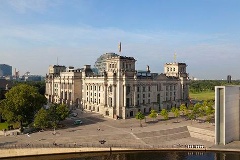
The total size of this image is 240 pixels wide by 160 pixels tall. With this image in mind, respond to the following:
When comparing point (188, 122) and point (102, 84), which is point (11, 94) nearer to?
point (102, 84)

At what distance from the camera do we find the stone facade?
4188 inches

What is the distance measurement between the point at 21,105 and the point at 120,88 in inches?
1542

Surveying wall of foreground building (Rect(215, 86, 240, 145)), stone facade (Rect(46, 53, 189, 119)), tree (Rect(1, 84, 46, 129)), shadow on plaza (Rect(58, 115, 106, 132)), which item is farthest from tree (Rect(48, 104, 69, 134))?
wall of foreground building (Rect(215, 86, 240, 145))

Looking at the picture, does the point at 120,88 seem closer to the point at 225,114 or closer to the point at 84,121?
the point at 84,121

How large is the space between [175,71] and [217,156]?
79624 mm

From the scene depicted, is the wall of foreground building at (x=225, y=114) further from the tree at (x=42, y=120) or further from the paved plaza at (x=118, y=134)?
the tree at (x=42, y=120)

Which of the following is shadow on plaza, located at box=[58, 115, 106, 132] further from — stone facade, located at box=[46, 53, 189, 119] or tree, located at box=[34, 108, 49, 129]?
tree, located at box=[34, 108, 49, 129]

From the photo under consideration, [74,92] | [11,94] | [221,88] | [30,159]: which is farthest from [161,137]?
[74,92]

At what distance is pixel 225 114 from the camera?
68.6 m

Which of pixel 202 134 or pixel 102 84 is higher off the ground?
pixel 102 84

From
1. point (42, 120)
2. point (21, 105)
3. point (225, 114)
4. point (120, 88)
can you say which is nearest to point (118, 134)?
point (42, 120)

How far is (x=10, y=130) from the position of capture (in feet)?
277

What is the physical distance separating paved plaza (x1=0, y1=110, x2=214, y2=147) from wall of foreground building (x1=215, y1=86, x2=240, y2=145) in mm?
4890

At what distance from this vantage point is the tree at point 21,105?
83.1 meters
